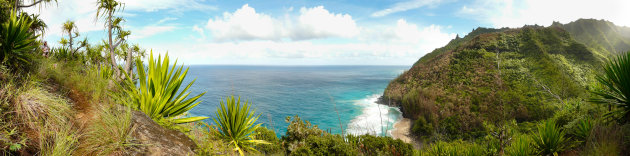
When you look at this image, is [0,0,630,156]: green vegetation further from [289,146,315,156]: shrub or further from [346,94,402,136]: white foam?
[346,94,402,136]: white foam

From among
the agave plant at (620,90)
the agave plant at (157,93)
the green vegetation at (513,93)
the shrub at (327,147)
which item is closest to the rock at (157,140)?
the agave plant at (157,93)

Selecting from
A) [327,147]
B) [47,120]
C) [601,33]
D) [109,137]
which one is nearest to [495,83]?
[327,147]

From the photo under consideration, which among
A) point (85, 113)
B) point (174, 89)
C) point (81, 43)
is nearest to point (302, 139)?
point (174, 89)

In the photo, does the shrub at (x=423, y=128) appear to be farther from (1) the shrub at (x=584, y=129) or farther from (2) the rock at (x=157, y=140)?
(2) the rock at (x=157, y=140)

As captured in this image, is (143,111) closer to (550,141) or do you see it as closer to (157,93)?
(157,93)

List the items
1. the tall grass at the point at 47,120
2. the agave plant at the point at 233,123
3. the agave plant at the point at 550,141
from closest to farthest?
the tall grass at the point at 47,120 → the agave plant at the point at 550,141 → the agave plant at the point at 233,123
